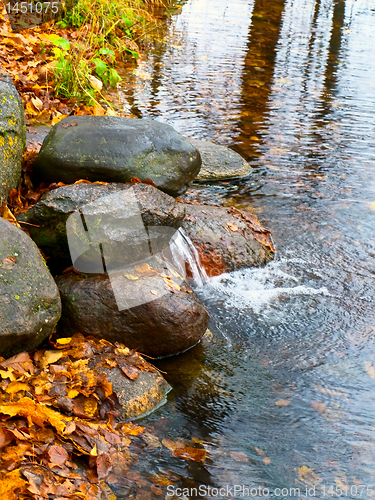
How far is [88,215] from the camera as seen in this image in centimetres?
368

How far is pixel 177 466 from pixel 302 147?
5.68 m

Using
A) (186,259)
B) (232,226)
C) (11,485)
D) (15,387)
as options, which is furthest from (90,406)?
(232,226)

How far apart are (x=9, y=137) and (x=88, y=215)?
965 millimetres

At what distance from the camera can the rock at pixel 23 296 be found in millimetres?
2893

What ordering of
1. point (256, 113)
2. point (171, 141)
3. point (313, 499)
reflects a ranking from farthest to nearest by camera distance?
point (256, 113)
point (171, 141)
point (313, 499)

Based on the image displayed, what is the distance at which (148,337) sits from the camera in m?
3.64

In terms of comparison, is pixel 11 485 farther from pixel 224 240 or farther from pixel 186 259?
pixel 224 240

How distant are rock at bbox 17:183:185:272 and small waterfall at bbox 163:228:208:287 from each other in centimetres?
62

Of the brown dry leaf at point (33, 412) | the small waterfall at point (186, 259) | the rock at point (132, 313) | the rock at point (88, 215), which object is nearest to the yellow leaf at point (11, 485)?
the brown dry leaf at point (33, 412)

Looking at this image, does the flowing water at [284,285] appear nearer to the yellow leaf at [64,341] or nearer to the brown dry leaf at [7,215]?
the yellow leaf at [64,341]

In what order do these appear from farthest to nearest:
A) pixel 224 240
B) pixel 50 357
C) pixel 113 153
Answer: pixel 224 240 < pixel 113 153 < pixel 50 357

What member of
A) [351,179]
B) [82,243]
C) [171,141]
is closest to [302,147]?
[351,179]

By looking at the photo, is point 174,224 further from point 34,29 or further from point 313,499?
point 34,29

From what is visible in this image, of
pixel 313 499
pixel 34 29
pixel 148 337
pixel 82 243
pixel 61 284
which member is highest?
pixel 34 29
